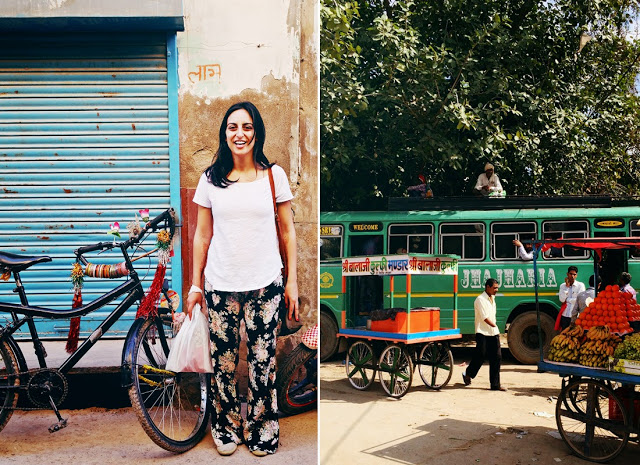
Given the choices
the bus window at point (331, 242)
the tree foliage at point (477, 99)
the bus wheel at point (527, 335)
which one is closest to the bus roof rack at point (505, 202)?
the bus window at point (331, 242)

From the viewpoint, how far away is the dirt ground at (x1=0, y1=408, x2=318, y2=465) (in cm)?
420

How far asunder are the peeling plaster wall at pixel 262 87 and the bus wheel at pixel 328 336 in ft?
21.8

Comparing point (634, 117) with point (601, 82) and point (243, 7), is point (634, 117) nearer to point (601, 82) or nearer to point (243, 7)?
point (601, 82)

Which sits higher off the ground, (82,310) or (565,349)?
(82,310)

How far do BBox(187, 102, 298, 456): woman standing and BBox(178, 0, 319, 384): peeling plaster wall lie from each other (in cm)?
8

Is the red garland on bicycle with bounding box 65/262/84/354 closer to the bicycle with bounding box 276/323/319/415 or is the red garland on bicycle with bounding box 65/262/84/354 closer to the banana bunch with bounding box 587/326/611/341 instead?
the bicycle with bounding box 276/323/319/415

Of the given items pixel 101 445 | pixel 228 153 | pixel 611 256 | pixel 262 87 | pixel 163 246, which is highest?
pixel 262 87

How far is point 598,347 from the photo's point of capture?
6375 millimetres

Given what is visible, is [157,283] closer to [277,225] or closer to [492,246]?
[277,225]

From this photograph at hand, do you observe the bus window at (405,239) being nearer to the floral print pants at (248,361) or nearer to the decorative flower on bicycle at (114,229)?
the floral print pants at (248,361)

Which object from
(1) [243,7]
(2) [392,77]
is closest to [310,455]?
(1) [243,7]

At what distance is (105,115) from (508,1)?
35.0ft

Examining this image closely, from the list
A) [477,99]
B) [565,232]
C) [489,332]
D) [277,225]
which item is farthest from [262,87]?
[477,99]

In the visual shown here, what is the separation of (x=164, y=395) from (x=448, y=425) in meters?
4.34
